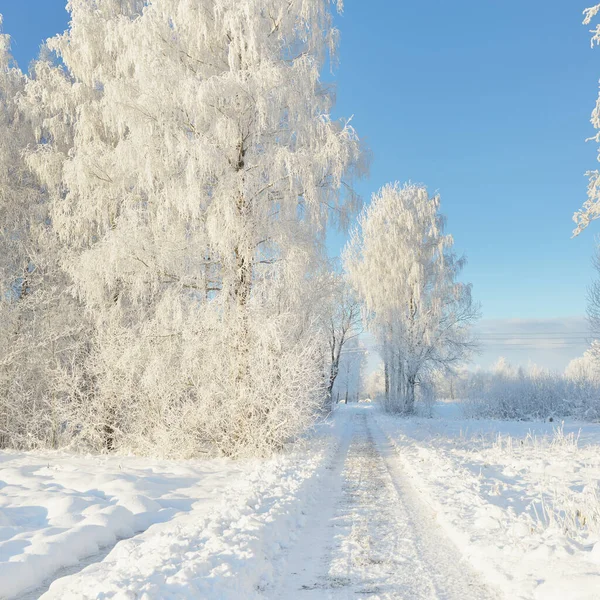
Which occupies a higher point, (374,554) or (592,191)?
(592,191)

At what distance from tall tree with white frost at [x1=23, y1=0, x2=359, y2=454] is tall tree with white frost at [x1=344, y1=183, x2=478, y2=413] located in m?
14.2

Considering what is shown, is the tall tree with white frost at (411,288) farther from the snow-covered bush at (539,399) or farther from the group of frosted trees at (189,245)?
the group of frosted trees at (189,245)

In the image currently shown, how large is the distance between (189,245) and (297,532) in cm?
685

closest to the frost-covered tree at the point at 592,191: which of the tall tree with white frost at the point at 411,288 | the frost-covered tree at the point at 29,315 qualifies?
the frost-covered tree at the point at 29,315

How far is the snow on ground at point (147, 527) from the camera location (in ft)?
10.9

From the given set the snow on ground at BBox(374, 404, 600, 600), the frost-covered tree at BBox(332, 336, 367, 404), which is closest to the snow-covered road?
the snow on ground at BBox(374, 404, 600, 600)

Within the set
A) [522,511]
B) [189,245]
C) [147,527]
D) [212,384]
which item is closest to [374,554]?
[522,511]

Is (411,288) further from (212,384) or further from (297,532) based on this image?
(297,532)

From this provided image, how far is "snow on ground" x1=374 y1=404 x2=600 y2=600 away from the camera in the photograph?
3455mm

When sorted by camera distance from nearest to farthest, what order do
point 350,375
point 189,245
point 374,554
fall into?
point 374,554 → point 189,245 → point 350,375

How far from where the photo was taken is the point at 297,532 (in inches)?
193

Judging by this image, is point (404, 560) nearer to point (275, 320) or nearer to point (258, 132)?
point (275, 320)

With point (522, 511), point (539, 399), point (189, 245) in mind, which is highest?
point (189, 245)

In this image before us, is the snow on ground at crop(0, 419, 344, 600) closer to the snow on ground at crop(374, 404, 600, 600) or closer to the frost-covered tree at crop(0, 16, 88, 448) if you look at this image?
the snow on ground at crop(374, 404, 600, 600)
